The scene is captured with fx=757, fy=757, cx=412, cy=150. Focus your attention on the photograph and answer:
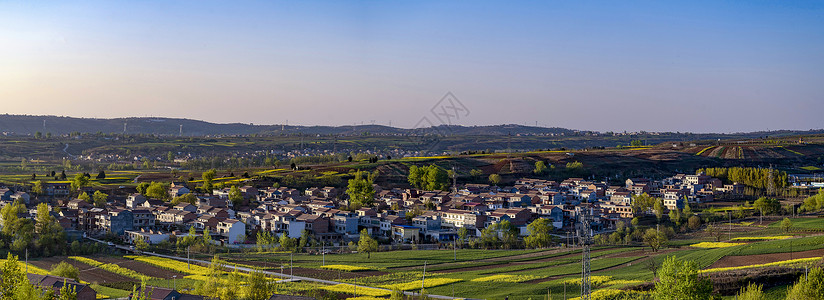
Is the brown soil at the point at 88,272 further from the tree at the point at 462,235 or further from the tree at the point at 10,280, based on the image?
the tree at the point at 462,235

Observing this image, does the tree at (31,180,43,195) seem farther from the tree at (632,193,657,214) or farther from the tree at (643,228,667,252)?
the tree at (632,193,657,214)

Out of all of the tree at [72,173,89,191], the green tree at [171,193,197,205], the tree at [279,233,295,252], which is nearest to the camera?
the tree at [279,233,295,252]

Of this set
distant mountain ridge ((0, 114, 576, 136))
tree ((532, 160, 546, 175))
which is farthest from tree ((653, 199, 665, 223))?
distant mountain ridge ((0, 114, 576, 136))

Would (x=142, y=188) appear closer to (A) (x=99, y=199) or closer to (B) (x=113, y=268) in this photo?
(A) (x=99, y=199)

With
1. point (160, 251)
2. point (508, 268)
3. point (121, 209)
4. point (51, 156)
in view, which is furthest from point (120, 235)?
point (51, 156)

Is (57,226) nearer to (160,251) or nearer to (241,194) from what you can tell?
(160,251)

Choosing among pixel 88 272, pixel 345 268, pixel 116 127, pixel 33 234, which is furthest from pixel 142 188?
pixel 116 127
